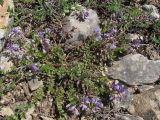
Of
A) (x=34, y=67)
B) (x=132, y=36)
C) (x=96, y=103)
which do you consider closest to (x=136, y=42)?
(x=132, y=36)

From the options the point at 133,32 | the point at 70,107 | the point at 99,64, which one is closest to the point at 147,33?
the point at 133,32

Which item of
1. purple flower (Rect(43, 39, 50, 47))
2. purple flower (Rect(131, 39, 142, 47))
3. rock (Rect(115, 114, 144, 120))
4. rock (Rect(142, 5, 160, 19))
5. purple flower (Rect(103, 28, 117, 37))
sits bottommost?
rock (Rect(115, 114, 144, 120))

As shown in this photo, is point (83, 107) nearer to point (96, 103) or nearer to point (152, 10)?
point (96, 103)

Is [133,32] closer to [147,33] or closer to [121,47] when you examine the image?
[147,33]

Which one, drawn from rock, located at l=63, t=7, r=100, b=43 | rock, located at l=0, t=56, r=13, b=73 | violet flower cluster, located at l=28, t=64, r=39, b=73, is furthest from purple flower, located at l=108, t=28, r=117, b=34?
rock, located at l=0, t=56, r=13, b=73

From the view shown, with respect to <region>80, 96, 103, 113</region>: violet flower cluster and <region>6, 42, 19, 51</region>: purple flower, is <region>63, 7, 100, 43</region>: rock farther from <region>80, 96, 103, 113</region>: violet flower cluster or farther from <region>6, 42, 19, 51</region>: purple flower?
<region>80, 96, 103, 113</region>: violet flower cluster

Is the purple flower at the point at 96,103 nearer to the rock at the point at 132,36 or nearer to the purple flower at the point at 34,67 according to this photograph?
the purple flower at the point at 34,67

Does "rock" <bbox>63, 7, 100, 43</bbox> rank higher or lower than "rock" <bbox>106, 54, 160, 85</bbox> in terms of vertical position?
higher
